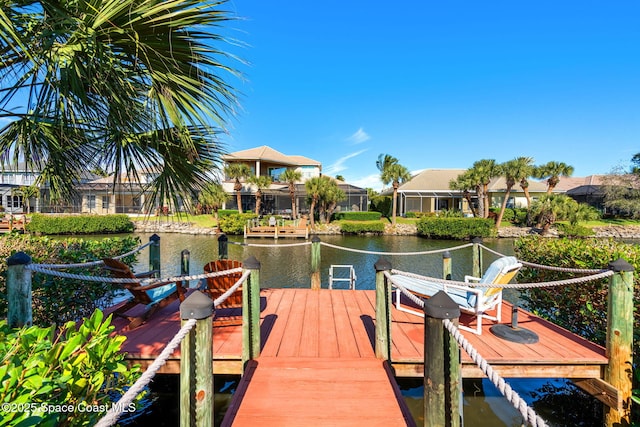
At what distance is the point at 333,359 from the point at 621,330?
3.07 meters

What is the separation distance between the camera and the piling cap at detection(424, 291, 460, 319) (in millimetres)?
1969

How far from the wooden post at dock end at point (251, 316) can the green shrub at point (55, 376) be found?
1.47m

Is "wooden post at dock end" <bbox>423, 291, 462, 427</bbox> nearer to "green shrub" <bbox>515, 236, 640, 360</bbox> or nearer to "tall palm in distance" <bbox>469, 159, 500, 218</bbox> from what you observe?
"green shrub" <bbox>515, 236, 640, 360</bbox>

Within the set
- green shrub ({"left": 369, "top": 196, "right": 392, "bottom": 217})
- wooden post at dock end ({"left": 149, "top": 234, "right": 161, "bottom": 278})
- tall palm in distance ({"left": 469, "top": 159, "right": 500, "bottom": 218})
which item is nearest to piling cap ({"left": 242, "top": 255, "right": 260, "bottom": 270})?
wooden post at dock end ({"left": 149, "top": 234, "right": 161, "bottom": 278})

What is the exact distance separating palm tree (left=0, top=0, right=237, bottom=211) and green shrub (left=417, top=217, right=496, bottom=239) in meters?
23.3

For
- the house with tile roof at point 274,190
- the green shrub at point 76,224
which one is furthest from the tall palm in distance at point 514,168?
the green shrub at point 76,224

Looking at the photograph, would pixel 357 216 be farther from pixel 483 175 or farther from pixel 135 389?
pixel 135 389

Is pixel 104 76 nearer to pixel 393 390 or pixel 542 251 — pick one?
pixel 393 390

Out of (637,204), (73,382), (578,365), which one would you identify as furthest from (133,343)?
(637,204)

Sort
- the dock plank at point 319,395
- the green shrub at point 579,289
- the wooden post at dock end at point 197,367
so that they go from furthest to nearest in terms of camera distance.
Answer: the green shrub at point 579,289, the dock plank at point 319,395, the wooden post at dock end at point 197,367

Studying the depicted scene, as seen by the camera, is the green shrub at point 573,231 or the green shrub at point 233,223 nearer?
the green shrub at point 573,231

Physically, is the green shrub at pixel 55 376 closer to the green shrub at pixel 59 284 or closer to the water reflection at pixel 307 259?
the green shrub at pixel 59 284

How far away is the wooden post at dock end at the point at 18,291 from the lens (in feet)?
10.6

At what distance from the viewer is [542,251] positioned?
5578 mm
